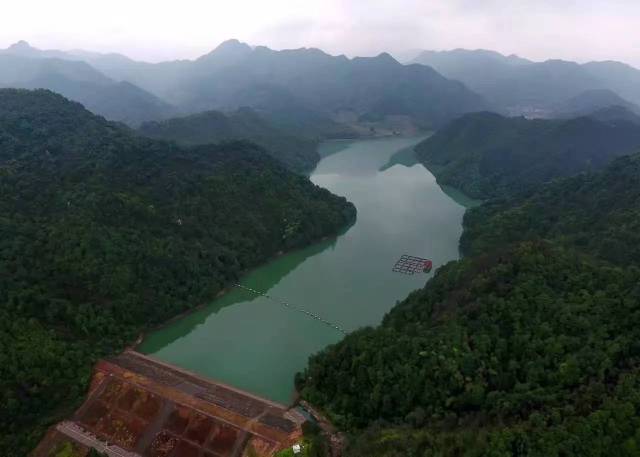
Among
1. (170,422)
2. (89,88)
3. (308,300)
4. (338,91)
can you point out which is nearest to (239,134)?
(308,300)

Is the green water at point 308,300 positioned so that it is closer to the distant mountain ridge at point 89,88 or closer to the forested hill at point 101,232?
the forested hill at point 101,232

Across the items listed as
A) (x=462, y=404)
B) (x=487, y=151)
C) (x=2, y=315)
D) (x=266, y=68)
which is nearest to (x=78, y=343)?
(x=2, y=315)

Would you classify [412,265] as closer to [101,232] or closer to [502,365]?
[502,365]

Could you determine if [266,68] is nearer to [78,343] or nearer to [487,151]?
[487,151]

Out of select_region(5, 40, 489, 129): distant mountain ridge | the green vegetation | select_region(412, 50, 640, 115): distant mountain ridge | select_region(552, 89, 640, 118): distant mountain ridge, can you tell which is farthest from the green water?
select_region(412, 50, 640, 115): distant mountain ridge

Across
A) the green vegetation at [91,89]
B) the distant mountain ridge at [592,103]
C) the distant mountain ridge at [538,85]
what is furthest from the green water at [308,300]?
the distant mountain ridge at [538,85]

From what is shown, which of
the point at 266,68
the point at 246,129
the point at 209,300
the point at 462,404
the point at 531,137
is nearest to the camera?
the point at 462,404
